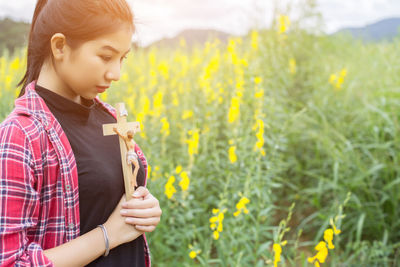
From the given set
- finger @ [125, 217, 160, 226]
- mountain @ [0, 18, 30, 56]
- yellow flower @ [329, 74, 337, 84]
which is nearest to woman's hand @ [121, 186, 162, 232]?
finger @ [125, 217, 160, 226]

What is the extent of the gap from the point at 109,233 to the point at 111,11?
60 centimetres

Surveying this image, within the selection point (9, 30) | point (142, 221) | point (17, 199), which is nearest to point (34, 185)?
point (17, 199)

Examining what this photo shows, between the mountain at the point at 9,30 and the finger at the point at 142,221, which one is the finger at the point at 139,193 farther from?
the mountain at the point at 9,30

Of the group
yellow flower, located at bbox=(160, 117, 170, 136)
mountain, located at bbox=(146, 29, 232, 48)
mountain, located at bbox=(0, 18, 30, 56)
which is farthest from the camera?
mountain, located at bbox=(0, 18, 30, 56)

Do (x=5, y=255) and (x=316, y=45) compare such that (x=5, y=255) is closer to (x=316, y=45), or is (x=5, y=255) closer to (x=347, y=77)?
(x=347, y=77)

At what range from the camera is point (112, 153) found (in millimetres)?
1165

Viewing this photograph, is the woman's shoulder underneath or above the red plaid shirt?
above

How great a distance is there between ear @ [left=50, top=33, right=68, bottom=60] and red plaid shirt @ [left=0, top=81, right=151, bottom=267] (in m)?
0.12

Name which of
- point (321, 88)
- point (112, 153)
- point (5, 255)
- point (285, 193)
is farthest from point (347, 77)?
point (5, 255)

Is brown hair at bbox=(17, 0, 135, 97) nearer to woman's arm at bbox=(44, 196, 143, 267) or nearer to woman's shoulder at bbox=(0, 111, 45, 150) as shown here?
woman's shoulder at bbox=(0, 111, 45, 150)

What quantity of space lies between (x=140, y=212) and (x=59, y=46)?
19.8 inches

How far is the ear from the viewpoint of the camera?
1008mm

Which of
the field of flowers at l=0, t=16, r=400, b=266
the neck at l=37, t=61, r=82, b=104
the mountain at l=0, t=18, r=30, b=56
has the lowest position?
the field of flowers at l=0, t=16, r=400, b=266

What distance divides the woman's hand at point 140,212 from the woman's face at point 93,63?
0.32m
